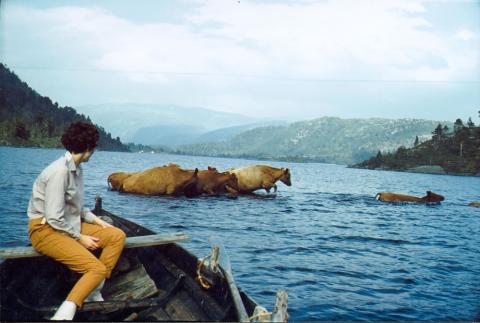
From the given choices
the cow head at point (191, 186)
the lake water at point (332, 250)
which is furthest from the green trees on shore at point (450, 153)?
the cow head at point (191, 186)

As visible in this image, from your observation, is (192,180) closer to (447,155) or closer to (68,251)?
(68,251)

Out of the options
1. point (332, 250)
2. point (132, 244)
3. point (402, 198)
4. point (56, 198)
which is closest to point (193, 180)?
point (332, 250)

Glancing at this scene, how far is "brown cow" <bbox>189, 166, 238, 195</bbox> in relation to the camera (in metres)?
30.8

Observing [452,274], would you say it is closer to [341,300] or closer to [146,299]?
[341,300]

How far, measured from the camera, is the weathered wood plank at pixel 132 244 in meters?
6.80

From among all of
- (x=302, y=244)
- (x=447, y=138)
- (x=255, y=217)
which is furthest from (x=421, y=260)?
(x=447, y=138)

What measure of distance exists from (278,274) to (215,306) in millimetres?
5558

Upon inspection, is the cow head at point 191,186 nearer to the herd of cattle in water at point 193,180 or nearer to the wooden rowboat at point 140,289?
the herd of cattle in water at point 193,180

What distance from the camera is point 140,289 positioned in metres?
8.29

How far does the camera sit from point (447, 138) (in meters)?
177

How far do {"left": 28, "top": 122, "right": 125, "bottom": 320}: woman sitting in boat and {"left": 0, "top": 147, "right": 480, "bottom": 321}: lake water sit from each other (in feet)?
14.3

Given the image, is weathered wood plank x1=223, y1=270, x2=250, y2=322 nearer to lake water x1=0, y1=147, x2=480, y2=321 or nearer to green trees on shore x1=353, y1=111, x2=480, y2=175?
lake water x1=0, y1=147, x2=480, y2=321

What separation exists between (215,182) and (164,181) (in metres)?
4.02

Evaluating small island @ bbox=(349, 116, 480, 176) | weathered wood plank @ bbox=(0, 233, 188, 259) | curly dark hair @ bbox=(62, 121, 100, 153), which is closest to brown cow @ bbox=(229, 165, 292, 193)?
weathered wood plank @ bbox=(0, 233, 188, 259)
